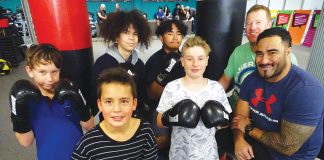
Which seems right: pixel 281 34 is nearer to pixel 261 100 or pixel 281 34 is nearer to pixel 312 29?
pixel 261 100

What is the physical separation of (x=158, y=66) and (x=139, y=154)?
3.10 ft

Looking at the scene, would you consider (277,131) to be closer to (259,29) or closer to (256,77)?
(256,77)

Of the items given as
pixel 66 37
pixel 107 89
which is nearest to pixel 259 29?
pixel 107 89

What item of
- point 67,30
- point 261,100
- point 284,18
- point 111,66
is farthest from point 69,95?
point 284,18

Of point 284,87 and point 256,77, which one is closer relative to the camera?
point 284,87

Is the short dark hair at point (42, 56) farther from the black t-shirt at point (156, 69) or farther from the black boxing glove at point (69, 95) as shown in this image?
the black t-shirt at point (156, 69)

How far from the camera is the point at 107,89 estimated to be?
117 cm

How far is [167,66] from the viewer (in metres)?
1.89

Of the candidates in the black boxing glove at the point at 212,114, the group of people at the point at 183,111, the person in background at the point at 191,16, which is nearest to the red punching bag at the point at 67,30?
the group of people at the point at 183,111

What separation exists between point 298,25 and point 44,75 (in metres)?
9.66

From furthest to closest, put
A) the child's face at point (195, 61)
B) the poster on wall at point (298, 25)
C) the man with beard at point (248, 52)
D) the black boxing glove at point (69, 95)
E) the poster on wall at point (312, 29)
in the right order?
the poster on wall at point (298, 25) < the poster on wall at point (312, 29) < the man with beard at point (248, 52) < the child's face at point (195, 61) < the black boxing glove at point (69, 95)

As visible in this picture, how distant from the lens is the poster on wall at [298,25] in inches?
337

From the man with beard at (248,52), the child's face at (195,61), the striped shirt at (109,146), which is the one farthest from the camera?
the man with beard at (248,52)

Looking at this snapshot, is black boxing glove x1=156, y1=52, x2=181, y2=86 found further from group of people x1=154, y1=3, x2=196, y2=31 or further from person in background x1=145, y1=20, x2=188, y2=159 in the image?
group of people x1=154, y1=3, x2=196, y2=31
